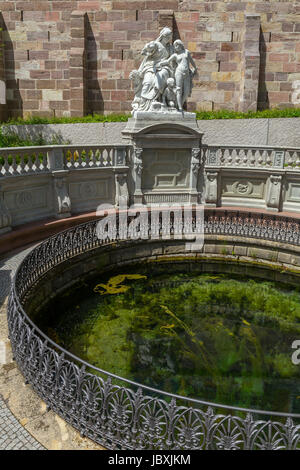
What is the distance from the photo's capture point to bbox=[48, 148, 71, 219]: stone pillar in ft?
29.5

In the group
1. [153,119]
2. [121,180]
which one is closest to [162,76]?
[153,119]

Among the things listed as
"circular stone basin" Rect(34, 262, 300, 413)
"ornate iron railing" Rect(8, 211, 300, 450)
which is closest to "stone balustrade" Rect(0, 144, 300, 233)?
"circular stone basin" Rect(34, 262, 300, 413)

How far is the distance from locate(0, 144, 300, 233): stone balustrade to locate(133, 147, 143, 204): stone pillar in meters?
0.17

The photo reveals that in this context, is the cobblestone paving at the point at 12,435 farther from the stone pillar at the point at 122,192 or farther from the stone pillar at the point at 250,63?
the stone pillar at the point at 250,63

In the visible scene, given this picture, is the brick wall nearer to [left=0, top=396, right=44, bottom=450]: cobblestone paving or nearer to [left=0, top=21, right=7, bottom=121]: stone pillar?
[left=0, top=21, right=7, bottom=121]: stone pillar

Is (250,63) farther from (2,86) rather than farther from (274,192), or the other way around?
(2,86)

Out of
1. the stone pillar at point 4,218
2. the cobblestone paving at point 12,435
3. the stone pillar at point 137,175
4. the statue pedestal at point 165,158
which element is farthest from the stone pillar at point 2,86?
the cobblestone paving at point 12,435

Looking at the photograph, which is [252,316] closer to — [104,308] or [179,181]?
[104,308]

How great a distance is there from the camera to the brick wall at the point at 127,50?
14844 mm

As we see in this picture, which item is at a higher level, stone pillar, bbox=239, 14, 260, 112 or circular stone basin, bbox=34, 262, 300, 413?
stone pillar, bbox=239, 14, 260, 112

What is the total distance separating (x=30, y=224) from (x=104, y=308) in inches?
110

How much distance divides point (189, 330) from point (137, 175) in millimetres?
4751

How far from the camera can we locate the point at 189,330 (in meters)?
6.49
